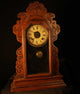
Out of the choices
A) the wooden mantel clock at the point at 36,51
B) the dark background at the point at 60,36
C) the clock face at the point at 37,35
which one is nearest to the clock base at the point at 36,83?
the wooden mantel clock at the point at 36,51

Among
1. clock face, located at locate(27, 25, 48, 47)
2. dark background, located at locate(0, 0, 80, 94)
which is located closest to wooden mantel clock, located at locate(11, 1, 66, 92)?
clock face, located at locate(27, 25, 48, 47)

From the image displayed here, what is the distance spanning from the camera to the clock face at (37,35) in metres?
0.95

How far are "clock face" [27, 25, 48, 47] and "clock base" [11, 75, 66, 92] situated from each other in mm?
342

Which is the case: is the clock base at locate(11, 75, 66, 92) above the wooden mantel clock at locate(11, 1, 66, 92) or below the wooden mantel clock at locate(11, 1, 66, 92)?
below

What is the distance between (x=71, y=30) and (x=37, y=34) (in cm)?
60

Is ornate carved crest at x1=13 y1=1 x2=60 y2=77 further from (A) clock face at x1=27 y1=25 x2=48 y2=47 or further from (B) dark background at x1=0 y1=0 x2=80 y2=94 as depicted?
(B) dark background at x1=0 y1=0 x2=80 y2=94

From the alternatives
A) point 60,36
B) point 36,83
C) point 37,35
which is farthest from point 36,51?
point 60,36

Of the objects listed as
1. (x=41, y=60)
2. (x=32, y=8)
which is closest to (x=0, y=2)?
(x=32, y=8)

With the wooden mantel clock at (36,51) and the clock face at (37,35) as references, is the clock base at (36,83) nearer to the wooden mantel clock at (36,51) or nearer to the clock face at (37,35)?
the wooden mantel clock at (36,51)

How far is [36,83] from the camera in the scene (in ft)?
3.16

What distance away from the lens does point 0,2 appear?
119 cm

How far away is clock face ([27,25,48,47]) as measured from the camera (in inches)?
37.5

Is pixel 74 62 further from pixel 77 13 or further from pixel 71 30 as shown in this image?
pixel 77 13

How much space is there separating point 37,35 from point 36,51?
16 cm
